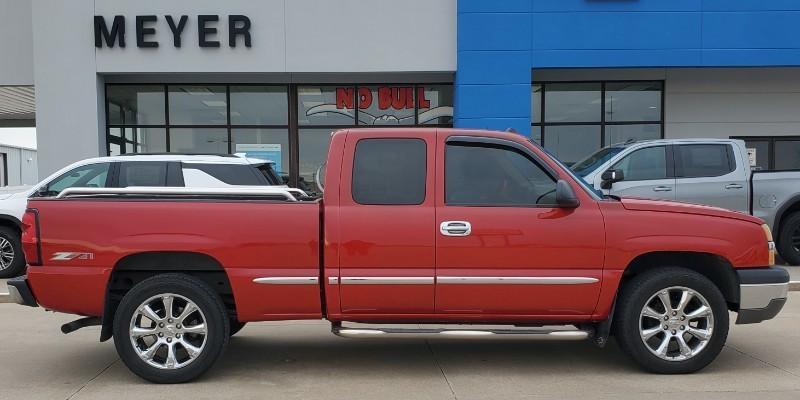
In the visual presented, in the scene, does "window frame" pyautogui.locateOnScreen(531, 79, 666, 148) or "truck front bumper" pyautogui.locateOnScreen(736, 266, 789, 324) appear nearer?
"truck front bumper" pyautogui.locateOnScreen(736, 266, 789, 324)

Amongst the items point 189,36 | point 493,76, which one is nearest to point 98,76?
point 189,36

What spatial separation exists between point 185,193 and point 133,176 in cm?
461

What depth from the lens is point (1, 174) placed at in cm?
3459

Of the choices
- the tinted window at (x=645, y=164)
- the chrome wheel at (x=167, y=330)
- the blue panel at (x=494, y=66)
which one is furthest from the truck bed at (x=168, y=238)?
the blue panel at (x=494, y=66)

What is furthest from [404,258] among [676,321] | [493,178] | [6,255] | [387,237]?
[6,255]

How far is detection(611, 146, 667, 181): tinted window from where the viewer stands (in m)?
9.93

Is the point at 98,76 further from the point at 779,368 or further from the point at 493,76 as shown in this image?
the point at 779,368

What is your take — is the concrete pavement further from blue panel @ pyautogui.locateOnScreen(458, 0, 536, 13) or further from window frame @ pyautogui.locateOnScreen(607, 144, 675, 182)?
blue panel @ pyautogui.locateOnScreen(458, 0, 536, 13)

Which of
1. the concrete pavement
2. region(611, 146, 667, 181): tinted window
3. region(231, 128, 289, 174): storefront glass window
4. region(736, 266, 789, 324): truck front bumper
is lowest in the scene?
the concrete pavement

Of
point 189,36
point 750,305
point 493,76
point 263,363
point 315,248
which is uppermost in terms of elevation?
point 189,36

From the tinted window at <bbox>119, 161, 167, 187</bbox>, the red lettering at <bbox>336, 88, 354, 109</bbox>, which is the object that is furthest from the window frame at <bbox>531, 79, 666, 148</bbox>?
the tinted window at <bbox>119, 161, 167, 187</bbox>

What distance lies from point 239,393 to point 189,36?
1124cm

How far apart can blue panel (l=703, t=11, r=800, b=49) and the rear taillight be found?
1373 centimetres

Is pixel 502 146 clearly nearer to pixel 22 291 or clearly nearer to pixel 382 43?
pixel 22 291
